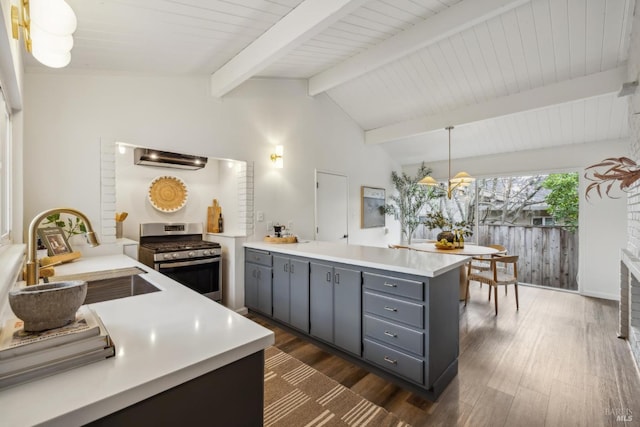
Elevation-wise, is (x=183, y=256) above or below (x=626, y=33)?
below

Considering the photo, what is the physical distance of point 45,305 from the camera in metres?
0.74

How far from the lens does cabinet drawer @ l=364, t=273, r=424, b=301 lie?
1.97 meters

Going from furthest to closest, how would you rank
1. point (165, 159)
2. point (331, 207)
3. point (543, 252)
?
point (543, 252)
point (331, 207)
point (165, 159)

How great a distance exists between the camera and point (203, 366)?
750 millimetres

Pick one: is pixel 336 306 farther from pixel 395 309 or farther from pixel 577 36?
pixel 577 36

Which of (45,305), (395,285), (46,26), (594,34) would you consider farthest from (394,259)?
(594,34)

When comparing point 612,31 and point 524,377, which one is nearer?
point 524,377

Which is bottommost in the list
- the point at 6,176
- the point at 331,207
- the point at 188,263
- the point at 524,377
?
the point at 524,377

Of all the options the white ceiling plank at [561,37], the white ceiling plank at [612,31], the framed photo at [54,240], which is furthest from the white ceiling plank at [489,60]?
the framed photo at [54,240]

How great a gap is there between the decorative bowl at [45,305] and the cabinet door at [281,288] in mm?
2221

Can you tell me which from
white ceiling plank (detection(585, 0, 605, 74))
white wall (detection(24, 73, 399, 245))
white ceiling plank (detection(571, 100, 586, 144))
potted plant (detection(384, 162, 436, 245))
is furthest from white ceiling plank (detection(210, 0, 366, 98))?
potted plant (detection(384, 162, 436, 245))

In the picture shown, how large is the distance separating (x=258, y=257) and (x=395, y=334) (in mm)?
1773

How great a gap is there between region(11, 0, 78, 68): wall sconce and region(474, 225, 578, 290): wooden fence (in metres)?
6.09

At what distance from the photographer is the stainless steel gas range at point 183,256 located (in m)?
3.01
